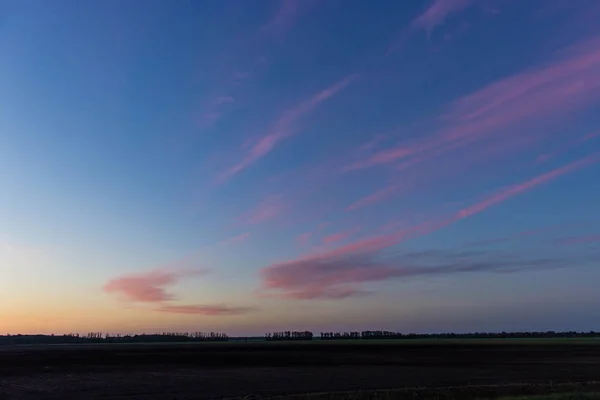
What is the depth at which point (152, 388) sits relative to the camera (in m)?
39.4

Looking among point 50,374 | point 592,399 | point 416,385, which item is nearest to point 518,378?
point 416,385

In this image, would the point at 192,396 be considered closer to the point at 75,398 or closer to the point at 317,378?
the point at 75,398

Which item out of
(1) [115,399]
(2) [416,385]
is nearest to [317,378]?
(2) [416,385]

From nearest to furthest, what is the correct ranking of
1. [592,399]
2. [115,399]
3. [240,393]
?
[592,399]
[115,399]
[240,393]

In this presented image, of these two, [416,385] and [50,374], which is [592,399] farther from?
[50,374]

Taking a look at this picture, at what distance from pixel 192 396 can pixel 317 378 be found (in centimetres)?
1401

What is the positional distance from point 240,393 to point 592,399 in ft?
70.4

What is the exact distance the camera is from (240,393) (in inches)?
1417

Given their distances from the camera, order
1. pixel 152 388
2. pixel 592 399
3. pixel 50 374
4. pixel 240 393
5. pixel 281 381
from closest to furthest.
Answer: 1. pixel 592 399
2. pixel 240 393
3. pixel 152 388
4. pixel 281 381
5. pixel 50 374

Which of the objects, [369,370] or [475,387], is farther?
[369,370]

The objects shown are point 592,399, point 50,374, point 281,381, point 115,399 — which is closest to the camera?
point 592,399

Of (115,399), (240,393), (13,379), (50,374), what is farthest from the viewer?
(50,374)

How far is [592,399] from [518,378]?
2357 centimetres

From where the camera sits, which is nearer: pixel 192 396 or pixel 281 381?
pixel 192 396
